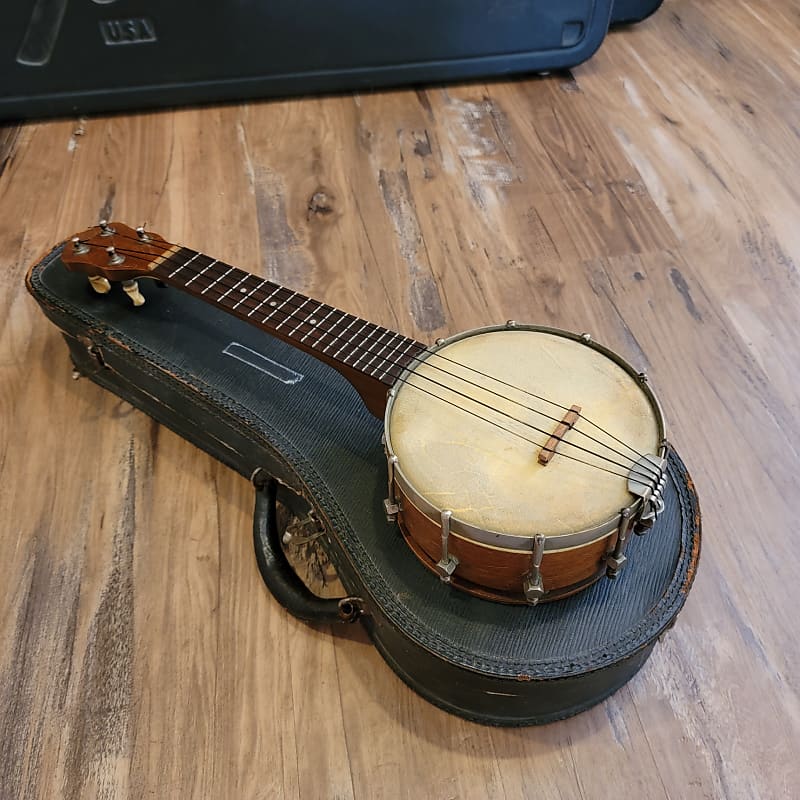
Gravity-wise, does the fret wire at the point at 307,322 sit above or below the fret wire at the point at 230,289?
above

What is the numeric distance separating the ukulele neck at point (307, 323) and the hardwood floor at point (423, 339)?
0.33 metres

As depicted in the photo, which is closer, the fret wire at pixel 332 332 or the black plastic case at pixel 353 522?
the black plastic case at pixel 353 522

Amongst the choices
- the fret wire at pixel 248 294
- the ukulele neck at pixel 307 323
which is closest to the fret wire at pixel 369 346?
the ukulele neck at pixel 307 323

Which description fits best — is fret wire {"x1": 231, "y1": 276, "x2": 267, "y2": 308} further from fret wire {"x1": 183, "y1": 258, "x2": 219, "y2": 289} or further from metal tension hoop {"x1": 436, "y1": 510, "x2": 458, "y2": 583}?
metal tension hoop {"x1": 436, "y1": 510, "x2": 458, "y2": 583}

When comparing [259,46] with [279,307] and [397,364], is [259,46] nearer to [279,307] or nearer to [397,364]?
[279,307]

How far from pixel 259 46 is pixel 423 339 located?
101 cm

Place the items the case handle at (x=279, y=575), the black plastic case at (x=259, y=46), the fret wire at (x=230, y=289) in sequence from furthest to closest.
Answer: the black plastic case at (x=259, y=46)
the fret wire at (x=230, y=289)
the case handle at (x=279, y=575)

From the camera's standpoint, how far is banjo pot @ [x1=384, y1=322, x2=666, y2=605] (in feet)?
2.90

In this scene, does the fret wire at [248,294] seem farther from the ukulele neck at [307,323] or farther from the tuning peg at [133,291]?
the tuning peg at [133,291]

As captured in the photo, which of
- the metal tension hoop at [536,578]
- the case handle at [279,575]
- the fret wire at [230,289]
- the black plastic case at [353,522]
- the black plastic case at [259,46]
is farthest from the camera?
the black plastic case at [259,46]

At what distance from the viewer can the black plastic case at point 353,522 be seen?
3.21ft

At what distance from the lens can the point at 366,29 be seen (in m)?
1.96

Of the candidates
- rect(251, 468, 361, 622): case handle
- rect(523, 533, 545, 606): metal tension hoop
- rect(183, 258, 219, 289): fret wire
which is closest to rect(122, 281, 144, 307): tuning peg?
rect(183, 258, 219, 289): fret wire

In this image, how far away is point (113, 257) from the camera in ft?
4.12
